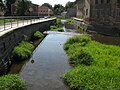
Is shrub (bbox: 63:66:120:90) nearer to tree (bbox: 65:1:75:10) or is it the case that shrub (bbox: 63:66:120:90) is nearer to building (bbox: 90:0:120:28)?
building (bbox: 90:0:120:28)

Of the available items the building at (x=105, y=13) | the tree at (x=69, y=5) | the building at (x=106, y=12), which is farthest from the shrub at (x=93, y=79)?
the tree at (x=69, y=5)

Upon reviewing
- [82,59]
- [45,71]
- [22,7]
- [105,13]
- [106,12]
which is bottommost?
[45,71]

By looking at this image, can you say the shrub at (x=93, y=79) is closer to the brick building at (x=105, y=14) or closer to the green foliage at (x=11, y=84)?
the green foliage at (x=11, y=84)

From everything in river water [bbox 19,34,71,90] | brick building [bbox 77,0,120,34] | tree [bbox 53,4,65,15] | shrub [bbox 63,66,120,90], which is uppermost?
tree [bbox 53,4,65,15]

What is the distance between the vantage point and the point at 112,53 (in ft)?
68.7

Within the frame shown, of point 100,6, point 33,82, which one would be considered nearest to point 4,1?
point 100,6

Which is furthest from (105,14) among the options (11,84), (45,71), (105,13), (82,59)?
(11,84)

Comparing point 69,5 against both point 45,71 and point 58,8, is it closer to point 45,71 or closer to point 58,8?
point 58,8

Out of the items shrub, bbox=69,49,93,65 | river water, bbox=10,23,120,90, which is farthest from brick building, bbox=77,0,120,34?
shrub, bbox=69,49,93,65

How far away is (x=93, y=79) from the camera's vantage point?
13.3 meters

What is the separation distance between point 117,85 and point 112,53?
28.8 ft

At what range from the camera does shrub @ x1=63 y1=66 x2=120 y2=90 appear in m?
12.5

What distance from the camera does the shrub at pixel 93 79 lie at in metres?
12.5

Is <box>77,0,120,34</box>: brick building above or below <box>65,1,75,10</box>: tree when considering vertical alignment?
below
